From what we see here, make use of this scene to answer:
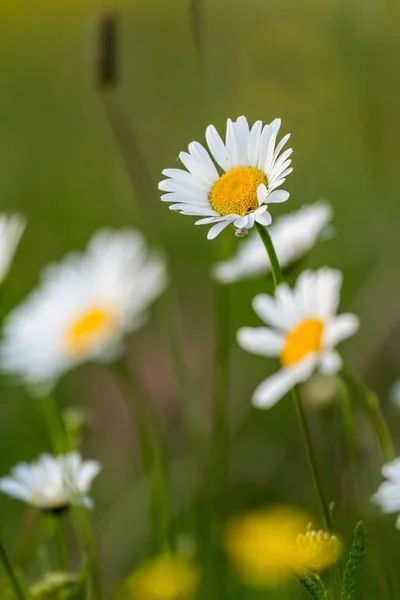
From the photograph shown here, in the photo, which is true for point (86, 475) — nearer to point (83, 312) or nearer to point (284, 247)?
point (284, 247)

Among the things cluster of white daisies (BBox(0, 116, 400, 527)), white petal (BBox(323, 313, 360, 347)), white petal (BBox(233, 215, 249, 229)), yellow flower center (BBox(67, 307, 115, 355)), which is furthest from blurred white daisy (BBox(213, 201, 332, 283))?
white petal (BBox(233, 215, 249, 229))

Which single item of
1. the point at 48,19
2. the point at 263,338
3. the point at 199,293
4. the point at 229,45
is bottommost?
the point at 263,338

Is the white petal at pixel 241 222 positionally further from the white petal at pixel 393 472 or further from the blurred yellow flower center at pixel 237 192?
the white petal at pixel 393 472

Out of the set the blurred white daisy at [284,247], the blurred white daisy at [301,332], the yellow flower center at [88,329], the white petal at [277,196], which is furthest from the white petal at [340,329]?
the yellow flower center at [88,329]

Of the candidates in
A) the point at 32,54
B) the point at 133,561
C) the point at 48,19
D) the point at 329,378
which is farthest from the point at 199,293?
the point at 48,19

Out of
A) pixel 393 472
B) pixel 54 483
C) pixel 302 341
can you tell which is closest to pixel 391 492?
pixel 393 472

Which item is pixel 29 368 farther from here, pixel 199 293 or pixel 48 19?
pixel 48 19
